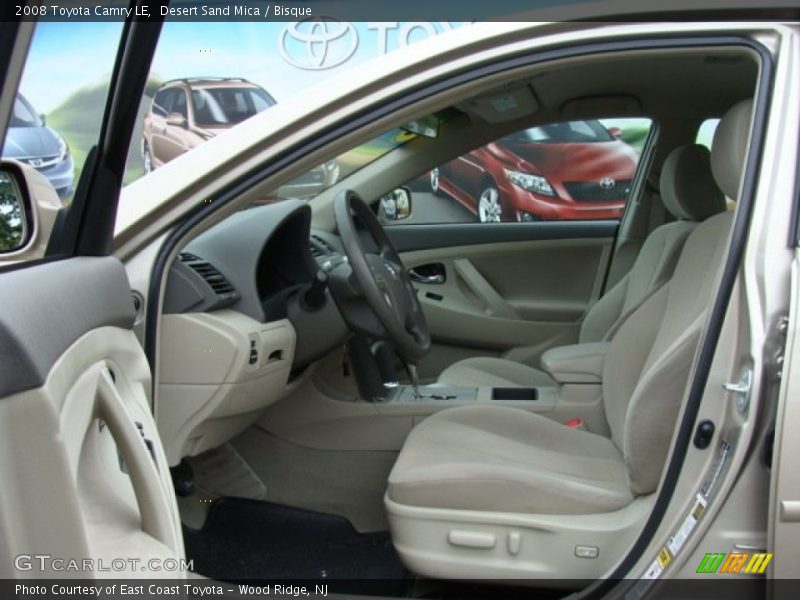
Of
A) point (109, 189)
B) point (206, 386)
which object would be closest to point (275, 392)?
point (206, 386)

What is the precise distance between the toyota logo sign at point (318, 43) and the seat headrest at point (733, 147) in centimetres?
130

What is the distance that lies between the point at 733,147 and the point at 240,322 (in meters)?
1.14

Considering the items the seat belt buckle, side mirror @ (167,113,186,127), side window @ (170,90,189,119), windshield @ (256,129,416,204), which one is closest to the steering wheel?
windshield @ (256,129,416,204)

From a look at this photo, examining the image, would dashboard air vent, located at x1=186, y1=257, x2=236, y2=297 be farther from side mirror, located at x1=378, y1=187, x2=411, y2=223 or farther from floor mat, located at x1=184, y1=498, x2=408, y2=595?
A: side mirror, located at x1=378, y1=187, x2=411, y2=223

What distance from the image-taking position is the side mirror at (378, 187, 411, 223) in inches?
131

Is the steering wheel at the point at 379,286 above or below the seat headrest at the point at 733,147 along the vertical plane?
below

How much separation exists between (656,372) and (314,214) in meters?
1.36

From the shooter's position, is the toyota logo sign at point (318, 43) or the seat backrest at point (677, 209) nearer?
the seat backrest at point (677, 209)

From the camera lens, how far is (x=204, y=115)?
9.60 ft

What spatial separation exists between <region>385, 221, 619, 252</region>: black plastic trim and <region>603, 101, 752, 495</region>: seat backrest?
148 centimetres

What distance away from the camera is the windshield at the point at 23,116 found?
97 centimetres

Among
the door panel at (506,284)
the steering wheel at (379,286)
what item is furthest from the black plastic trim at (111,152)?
the door panel at (506,284)

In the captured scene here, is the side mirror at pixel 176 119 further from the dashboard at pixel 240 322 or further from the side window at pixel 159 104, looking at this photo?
the dashboard at pixel 240 322

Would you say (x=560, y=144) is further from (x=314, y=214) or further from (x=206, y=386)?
(x=206, y=386)
